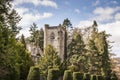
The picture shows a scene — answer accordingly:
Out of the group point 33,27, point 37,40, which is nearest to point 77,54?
point 37,40

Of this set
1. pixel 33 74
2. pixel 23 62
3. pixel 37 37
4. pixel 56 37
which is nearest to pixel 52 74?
pixel 23 62

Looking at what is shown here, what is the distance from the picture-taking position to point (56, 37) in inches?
2827

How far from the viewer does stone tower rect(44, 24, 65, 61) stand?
233 feet

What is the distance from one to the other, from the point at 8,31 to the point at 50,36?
5105cm

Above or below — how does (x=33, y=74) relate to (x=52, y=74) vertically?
above

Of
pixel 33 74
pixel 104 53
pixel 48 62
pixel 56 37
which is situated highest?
pixel 56 37

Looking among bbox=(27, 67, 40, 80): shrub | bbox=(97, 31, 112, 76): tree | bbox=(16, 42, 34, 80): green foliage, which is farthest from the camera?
bbox=(97, 31, 112, 76): tree

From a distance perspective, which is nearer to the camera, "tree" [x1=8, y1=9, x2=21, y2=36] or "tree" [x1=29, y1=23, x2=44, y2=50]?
"tree" [x1=8, y1=9, x2=21, y2=36]

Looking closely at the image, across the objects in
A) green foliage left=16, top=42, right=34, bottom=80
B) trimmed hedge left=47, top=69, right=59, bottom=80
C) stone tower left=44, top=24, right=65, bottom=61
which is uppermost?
stone tower left=44, top=24, right=65, bottom=61

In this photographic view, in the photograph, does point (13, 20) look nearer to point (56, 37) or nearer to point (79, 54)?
point (79, 54)

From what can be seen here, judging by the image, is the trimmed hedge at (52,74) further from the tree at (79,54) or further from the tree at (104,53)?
the tree at (79,54)

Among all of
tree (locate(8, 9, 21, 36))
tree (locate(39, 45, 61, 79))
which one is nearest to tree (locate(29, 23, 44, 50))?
tree (locate(39, 45, 61, 79))

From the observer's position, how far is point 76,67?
194 ft

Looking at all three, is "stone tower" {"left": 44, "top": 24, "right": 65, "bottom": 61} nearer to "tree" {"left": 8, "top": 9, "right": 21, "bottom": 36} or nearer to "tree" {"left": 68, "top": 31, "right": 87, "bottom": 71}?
"tree" {"left": 68, "top": 31, "right": 87, "bottom": 71}
